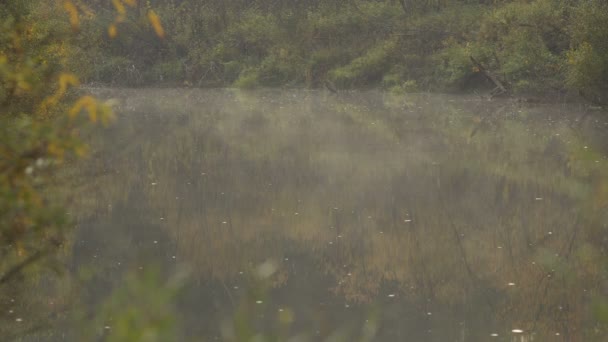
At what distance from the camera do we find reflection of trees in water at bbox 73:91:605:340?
8984mm

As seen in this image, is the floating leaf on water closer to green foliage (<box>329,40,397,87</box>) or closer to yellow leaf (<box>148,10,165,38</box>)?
yellow leaf (<box>148,10,165,38</box>)

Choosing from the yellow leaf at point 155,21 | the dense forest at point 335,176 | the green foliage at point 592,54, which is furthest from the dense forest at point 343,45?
the yellow leaf at point 155,21

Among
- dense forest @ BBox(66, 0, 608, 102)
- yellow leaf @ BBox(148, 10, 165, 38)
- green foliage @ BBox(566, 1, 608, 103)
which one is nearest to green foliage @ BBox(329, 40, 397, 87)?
dense forest @ BBox(66, 0, 608, 102)

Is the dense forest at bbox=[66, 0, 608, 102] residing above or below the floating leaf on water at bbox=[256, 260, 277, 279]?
below

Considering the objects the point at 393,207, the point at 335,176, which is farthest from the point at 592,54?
the point at 393,207

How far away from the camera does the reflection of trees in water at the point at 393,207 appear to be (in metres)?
8.98

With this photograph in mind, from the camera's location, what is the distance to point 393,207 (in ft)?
43.9

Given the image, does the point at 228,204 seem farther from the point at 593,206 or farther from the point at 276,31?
the point at 276,31

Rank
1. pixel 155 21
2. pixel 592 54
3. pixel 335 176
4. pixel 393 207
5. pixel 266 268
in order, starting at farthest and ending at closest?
pixel 592 54, pixel 335 176, pixel 393 207, pixel 266 268, pixel 155 21

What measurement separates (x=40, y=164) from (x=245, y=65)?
140 feet

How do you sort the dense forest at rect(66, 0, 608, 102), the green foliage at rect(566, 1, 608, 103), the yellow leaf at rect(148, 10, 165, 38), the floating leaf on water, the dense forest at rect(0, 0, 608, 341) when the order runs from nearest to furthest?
the yellow leaf at rect(148, 10, 165, 38)
the dense forest at rect(0, 0, 608, 341)
the floating leaf on water
the green foliage at rect(566, 1, 608, 103)
the dense forest at rect(66, 0, 608, 102)

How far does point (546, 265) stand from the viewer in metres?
9.73

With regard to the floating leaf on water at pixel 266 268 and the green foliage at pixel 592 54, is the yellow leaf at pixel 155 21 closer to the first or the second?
the floating leaf on water at pixel 266 268

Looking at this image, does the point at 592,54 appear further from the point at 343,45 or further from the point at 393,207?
the point at 343,45
